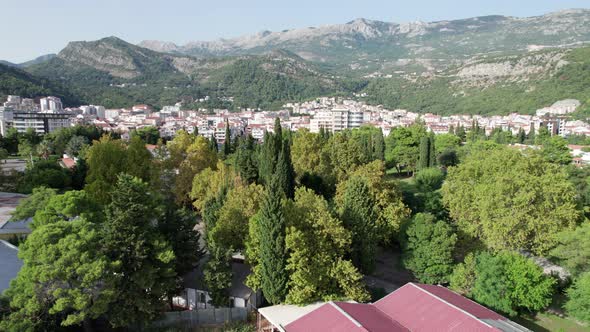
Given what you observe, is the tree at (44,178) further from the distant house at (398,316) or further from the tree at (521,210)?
the tree at (521,210)

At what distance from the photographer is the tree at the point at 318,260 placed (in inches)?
651

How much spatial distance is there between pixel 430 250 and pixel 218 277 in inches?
402

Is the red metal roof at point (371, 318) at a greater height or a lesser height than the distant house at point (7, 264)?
lesser

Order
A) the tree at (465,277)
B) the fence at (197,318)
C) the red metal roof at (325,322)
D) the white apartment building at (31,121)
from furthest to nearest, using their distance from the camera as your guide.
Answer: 1. the white apartment building at (31,121)
2. the tree at (465,277)
3. the fence at (197,318)
4. the red metal roof at (325,322)

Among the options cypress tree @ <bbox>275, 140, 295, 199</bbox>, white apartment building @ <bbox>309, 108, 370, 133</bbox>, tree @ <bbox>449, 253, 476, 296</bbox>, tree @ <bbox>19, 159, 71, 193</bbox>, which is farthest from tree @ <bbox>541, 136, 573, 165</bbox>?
tree @ <bbox>19, 159, 71, 193</bbox>

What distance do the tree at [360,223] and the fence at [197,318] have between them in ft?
20.8

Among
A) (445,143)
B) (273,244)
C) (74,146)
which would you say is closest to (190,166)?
(273,244)

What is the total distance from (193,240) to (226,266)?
264cm

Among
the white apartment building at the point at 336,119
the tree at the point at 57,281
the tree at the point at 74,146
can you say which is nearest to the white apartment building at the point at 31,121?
the tree at the point at 74,146

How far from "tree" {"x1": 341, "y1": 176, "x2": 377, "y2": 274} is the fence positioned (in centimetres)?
633

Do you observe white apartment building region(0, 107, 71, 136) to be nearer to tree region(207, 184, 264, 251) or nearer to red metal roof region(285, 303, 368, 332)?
tree region(207, 184, 264, 251)

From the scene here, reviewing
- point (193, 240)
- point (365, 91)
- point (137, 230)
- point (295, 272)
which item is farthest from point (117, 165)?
point (365, 91)

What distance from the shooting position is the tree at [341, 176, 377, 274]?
19.8m

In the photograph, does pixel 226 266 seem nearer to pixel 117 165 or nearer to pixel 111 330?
pixel 111 330
